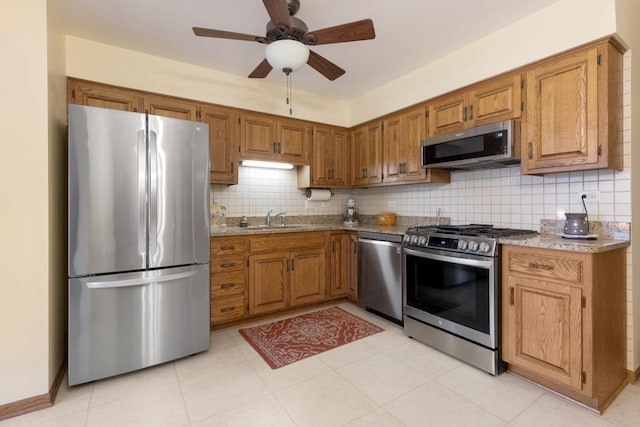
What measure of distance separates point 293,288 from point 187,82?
2355 millimetres

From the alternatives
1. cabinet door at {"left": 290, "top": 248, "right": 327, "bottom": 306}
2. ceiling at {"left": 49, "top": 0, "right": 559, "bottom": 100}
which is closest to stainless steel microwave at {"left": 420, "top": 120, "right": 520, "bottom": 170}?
ceiling at {"left": 49, "top": 0, "right": 559, "bottom": 100}

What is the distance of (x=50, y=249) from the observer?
→ 185 centimetres

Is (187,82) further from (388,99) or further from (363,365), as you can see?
(363,365)

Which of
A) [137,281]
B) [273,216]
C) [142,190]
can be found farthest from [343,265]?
[142,190]

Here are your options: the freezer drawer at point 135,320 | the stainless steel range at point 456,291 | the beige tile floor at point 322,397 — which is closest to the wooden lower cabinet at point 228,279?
the freezer drawer at point 135,320

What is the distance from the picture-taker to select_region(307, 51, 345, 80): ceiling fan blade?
7.11 ft

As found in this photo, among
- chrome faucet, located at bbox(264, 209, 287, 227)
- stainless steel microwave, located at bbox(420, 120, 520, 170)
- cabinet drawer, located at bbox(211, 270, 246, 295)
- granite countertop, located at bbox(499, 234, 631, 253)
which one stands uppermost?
stainless steel microwave, located at bbox(420, 120, 520, 170)

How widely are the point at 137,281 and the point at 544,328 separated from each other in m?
2.66

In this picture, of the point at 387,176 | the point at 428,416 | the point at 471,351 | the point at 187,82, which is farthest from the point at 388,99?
the point at 428,416

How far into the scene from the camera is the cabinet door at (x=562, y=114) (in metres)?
1.94

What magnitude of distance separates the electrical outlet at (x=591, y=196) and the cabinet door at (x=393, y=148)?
156 cm

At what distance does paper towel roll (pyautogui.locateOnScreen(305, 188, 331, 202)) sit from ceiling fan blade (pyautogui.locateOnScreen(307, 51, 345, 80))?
176 cm
